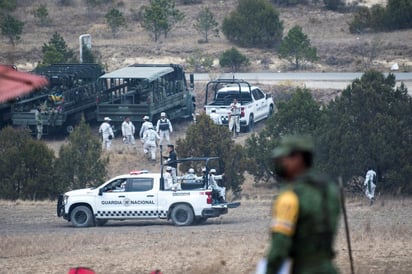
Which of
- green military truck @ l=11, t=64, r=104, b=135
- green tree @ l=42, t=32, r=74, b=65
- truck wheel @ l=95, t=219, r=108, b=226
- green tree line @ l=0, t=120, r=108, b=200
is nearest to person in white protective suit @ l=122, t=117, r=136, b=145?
green military truck @ l=11, t=64, r=104, b=135

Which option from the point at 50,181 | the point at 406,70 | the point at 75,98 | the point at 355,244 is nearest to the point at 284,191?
the point at 355,244

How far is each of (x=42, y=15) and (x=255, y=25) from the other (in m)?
14.5

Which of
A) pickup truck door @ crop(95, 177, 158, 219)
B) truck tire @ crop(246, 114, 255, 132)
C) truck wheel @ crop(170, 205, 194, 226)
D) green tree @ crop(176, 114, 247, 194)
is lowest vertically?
truck wheel @ crop(170, 205, 194, 226)

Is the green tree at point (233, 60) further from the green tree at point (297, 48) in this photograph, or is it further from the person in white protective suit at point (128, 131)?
the person in white protective suit at point (128, 131)

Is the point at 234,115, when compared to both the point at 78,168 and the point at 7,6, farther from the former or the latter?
the point at 7,6

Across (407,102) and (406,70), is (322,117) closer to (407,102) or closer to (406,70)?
(407,102)

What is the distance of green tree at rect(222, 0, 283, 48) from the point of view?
5853 cm

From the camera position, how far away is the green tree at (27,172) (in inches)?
1184

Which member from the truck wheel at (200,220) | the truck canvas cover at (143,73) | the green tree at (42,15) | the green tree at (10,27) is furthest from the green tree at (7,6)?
the truck wheel at (200,220)

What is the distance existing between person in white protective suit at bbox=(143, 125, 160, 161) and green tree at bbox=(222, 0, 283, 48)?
2420 cm

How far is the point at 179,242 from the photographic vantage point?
2030 cm

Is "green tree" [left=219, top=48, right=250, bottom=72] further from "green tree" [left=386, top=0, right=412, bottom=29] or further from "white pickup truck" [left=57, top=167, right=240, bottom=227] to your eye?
"white pickup truck" [left=57, top=167, right=240, bottom=227]

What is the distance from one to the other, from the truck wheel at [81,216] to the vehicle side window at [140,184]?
112cm

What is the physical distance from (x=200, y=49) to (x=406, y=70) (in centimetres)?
1172
